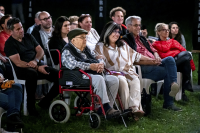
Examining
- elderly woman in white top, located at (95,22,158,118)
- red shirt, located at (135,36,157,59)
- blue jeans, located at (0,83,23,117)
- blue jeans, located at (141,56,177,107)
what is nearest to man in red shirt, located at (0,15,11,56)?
elderly woman in white top, located at (95,22,158,118)

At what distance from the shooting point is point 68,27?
5871mm

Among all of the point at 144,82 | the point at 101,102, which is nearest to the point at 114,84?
the point at 101,102

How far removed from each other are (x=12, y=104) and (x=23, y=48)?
4.31ft

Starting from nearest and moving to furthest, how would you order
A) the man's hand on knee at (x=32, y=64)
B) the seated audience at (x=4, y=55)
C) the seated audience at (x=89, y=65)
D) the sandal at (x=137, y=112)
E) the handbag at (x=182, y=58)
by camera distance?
the seated audience at (x=89, y=65) < the sandal at (x=137, y=112) < the seated audience at (x=4, y=55) < the man's hand on knee at (x=32, y=64) < the handbag at (x=182, y=58)

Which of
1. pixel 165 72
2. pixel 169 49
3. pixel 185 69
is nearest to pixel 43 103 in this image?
pixel 165 72

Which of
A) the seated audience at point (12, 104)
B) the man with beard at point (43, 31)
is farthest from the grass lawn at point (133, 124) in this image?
the man with beard at point (43, 31)

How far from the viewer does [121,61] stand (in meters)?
5.27

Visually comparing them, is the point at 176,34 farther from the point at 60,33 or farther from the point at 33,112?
the point at 33,112

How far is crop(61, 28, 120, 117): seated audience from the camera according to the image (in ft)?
15.2

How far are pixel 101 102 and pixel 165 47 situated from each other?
2.03 metres

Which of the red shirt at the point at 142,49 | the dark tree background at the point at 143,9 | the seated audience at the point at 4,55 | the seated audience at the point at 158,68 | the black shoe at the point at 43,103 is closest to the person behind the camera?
the seated audience at the point at 4,55

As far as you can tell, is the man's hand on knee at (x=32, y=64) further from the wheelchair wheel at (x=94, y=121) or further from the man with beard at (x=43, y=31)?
the wheelchair wheel at (x=94, y=121)

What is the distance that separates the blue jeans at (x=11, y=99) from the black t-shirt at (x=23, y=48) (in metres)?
0.98

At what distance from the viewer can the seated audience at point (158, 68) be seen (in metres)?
5.65
